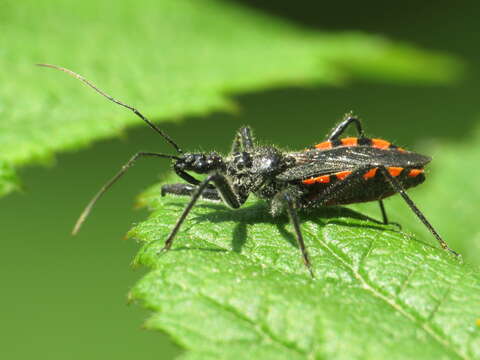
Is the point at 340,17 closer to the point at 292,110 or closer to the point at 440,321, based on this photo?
the point at 292,110

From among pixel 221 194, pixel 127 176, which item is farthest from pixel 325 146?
pixel 127 176

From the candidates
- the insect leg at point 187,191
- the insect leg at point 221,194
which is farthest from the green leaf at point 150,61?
the insect leg at point 221,194

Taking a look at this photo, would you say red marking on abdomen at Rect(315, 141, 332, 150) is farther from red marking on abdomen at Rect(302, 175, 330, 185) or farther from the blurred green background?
the blurred green background

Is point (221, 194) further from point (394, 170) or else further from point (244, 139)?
point (394, 170)

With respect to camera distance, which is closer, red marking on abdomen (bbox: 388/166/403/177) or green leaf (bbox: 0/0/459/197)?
red marking on abdomen (bbox: 388/166/403/177)

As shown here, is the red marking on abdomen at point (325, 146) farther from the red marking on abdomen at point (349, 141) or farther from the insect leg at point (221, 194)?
the insect leg at point (221, 194)

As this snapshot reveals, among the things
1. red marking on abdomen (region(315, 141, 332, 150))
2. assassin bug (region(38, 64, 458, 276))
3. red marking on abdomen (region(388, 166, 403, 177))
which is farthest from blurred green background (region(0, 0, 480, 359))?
red marking on abdomen (region(388, 166, 403, 177))

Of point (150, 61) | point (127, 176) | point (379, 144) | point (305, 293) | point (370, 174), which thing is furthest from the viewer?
point (127, 176)
